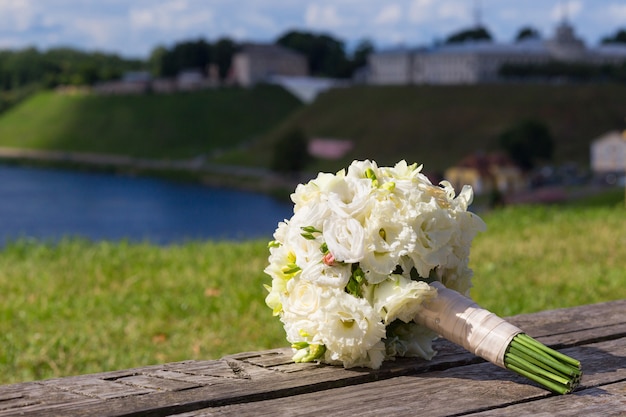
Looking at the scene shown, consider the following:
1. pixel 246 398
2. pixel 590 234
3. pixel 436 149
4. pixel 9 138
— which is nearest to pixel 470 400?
pixel 246 398

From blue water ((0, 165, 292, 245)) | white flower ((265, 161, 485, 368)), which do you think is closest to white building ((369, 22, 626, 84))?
blue water ((0, 165, 292, 245))

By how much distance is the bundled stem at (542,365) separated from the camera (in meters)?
2.06

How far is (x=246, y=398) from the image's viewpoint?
1969 millimetres

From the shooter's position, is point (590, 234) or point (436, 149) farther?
point (436, 149)

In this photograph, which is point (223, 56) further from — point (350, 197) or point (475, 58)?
point (350, 197)

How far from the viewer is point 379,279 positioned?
2211 mm

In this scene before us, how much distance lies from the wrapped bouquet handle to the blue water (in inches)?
1554

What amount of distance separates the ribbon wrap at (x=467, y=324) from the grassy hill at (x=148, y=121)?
301 feet

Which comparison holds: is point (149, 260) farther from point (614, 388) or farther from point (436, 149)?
point (436, 149)

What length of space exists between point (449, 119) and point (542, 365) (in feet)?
276

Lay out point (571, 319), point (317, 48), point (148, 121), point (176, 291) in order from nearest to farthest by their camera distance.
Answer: point (571, 319)
point (176, 291)
point (148, 121)
point (317, 48)

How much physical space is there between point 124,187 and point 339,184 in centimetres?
7919

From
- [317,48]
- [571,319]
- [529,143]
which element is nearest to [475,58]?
[317,48]

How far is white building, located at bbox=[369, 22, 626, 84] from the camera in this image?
106375 mm
